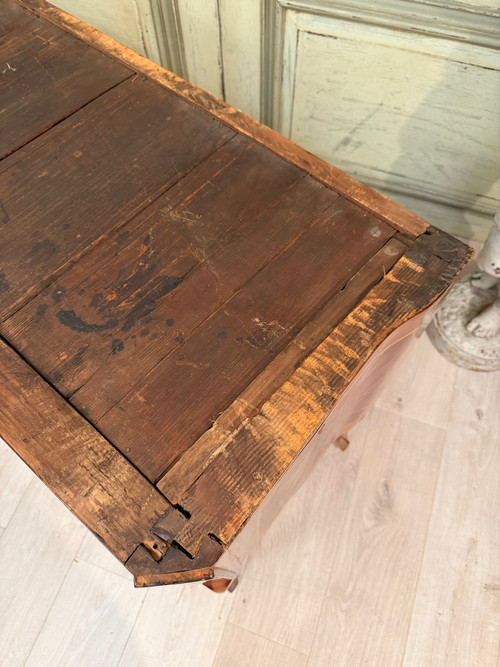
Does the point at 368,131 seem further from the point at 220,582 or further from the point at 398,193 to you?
the point at 220,582

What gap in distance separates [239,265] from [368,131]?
0.88 meters

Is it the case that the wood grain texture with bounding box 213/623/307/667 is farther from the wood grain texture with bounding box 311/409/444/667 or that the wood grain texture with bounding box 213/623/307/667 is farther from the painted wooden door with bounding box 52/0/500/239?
the painted wooden door with bounding box 52/0/500/239

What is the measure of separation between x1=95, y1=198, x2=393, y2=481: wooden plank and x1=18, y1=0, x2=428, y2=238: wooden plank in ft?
0.08

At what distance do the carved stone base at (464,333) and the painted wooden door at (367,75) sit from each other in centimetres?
26

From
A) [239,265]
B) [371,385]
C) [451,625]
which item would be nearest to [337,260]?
[239,265]

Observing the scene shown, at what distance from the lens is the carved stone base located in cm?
137

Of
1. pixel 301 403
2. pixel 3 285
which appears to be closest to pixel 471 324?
pixel 301 403

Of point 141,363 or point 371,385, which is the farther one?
point 371,385

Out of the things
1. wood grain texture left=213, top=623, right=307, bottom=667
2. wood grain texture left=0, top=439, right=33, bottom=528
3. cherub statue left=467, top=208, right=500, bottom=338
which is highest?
cherub statue left=467, top=208, right=500, bottom=338

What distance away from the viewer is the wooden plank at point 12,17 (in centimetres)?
102

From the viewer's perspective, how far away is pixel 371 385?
911mm

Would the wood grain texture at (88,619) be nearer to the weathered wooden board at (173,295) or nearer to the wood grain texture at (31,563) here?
the wood grain texture at (31,563)

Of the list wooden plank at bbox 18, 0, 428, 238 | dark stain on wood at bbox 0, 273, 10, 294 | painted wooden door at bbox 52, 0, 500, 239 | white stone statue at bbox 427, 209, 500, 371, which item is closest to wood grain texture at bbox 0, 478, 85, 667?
dark stain on wood at bbox 0, 273, 10, 294

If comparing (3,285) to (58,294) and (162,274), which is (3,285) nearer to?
(58,294)
